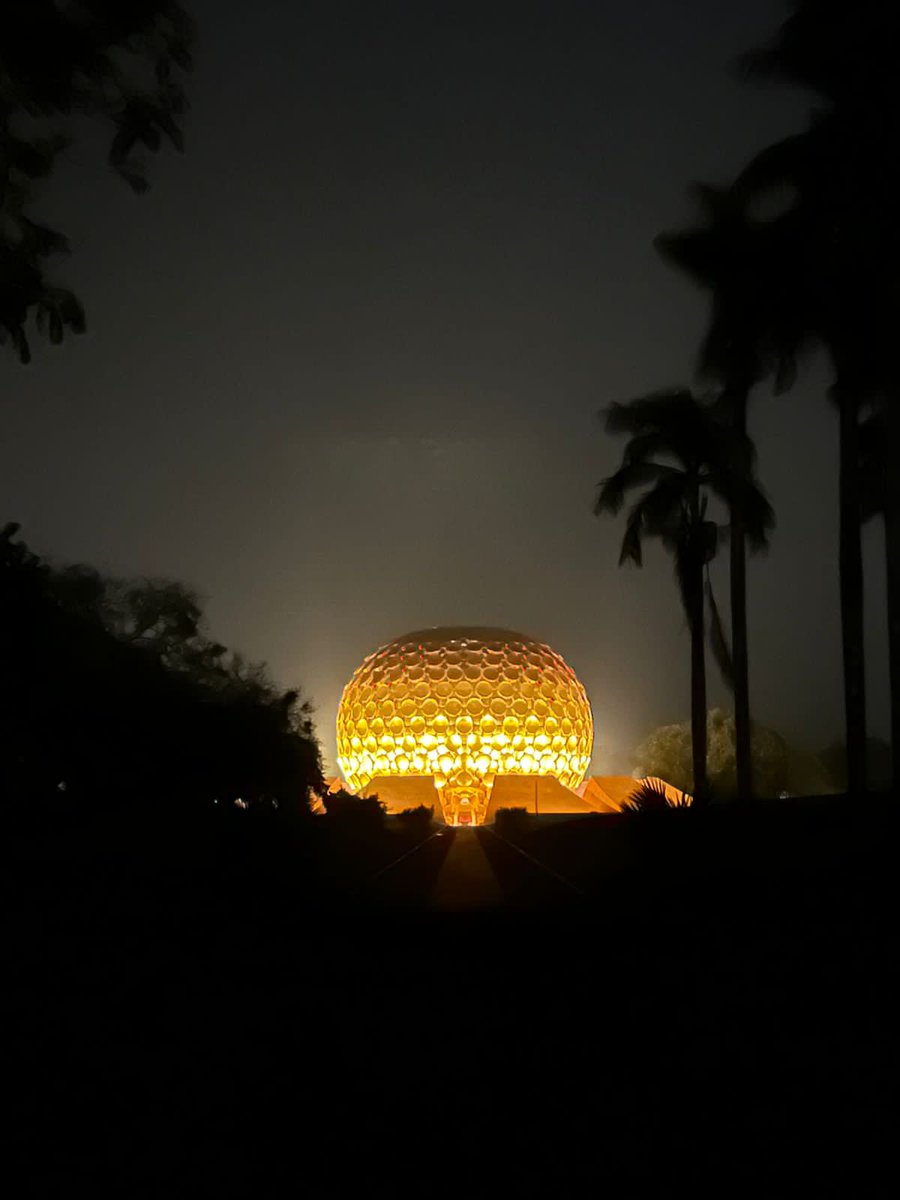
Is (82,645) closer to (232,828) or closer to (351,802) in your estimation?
(232,828)

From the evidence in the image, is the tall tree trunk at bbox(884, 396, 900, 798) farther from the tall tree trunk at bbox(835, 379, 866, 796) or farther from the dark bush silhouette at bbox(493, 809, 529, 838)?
the dark bush silhouette at bbox(493, 809, 529, 838)

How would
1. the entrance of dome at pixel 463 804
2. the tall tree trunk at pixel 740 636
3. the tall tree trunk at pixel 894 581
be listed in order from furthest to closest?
the entrance of dome at pixel 463 804 < the tall tree trunk at pixel 740 636 < the tall tree trunk at pixel 894 581

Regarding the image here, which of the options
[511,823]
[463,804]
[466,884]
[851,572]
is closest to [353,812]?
[511,823]

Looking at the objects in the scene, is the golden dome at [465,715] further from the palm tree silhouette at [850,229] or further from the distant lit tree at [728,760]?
the palm tree silhouette at [850,229]

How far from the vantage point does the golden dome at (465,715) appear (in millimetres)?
60688

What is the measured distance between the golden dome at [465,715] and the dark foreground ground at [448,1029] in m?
47.6

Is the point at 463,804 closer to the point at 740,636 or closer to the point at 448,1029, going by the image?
the point at 740,636

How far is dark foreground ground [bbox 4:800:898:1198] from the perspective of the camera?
4156 millimetres

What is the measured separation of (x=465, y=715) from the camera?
199 ft

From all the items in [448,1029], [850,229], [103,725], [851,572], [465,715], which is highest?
[850,229]

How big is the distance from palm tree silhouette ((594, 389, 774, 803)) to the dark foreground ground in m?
18.0

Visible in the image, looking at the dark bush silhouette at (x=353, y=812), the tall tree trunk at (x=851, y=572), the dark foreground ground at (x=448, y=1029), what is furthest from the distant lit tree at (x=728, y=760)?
the dark foreground ground at (x=448, y=1029)

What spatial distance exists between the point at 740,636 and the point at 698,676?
166 inches

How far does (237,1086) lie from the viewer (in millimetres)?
5129
